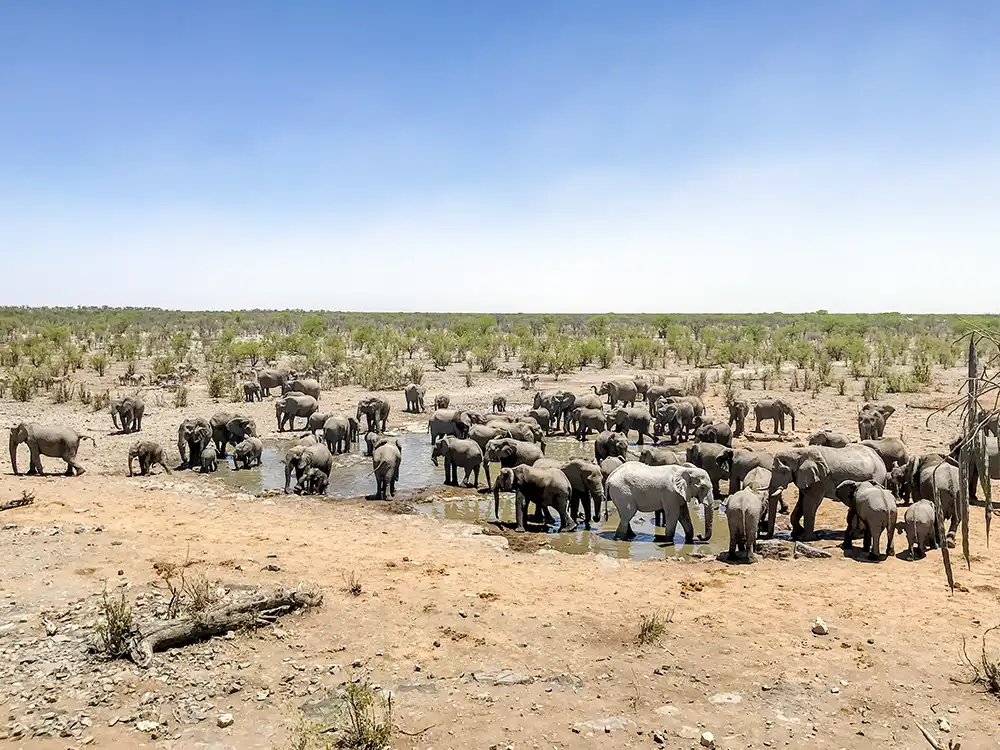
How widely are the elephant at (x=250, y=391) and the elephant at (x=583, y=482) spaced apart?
50.6 feet

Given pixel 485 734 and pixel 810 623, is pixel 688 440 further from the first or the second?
pixel 485 734

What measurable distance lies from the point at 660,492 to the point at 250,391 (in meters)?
17.9

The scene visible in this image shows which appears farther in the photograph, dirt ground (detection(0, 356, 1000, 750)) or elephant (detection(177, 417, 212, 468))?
elephant (detection(177, 417, 212, 468))

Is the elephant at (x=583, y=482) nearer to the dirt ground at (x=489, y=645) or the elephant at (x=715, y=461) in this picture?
the dirt ground at (x=489, y=645)

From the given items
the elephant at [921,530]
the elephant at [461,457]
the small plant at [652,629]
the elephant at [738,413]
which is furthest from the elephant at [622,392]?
the small plant at [652,629]

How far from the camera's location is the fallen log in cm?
668

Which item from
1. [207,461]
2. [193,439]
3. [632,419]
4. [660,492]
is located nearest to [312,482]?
[207,461]

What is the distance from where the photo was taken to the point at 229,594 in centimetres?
798

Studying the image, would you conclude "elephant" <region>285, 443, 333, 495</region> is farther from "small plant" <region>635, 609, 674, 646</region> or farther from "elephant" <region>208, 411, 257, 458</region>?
"small plant" <region>635, 609, 674, 646</region>

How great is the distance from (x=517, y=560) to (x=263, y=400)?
1795 cm

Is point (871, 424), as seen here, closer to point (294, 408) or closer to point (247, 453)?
point (247, 453)

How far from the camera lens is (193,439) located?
16.6 m

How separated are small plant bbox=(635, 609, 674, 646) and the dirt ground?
10 cm

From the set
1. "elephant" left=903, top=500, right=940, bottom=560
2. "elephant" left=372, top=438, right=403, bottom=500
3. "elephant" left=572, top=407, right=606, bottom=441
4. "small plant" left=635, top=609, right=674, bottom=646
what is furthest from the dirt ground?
"elephant" left=572, top=407, right=606, bottom=441
